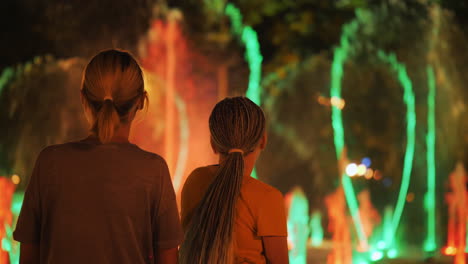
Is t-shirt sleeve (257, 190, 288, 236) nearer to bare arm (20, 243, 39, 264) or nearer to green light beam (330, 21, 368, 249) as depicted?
bare arm (20, 243, 39, 264)

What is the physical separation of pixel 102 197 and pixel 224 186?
603mm

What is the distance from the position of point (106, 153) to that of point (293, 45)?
1213cm

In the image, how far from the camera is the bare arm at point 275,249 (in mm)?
2340

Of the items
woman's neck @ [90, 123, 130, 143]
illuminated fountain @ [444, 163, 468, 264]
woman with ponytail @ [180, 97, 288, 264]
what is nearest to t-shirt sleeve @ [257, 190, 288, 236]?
woman with ponytail @ [180, 97, 288, 264]

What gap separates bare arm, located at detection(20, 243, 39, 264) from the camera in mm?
1969

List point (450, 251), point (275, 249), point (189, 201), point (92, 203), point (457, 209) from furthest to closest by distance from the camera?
point (457, 209) < point (450, 251) < point (189, 201) < point (275, 249) < point (92, 203)

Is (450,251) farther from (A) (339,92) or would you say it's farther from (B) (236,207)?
(B) (236,207)

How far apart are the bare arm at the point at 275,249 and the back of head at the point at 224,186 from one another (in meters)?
0.14

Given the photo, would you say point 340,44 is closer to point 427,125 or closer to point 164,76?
point 427,125

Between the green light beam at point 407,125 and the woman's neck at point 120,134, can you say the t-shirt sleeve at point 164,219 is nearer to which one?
the woman's neck at point 120,134

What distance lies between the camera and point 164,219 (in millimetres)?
2031

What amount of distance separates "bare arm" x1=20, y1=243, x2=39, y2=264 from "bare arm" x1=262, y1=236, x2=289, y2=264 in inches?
33.7

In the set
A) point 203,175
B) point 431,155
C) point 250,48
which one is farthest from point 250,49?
point 203,175

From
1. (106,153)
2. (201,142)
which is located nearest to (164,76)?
(201,142)
